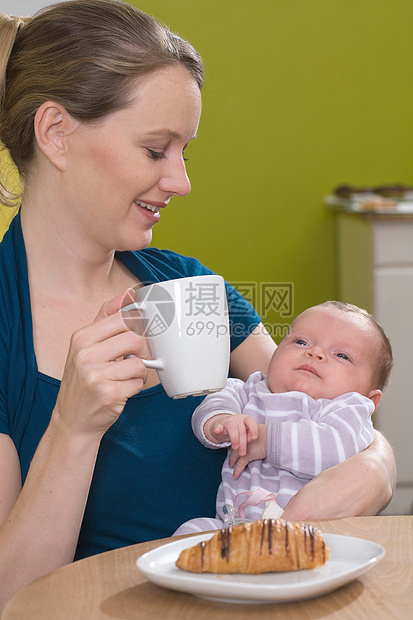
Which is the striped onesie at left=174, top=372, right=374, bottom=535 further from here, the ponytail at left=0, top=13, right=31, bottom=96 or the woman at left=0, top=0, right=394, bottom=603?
the ponytail at left=0, top=13, right=31, bottom=96

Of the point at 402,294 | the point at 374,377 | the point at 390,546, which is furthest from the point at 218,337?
the point at 402,294

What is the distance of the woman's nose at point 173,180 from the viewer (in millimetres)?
1175

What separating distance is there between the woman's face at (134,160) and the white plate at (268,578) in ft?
1.93

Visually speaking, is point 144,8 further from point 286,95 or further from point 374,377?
point 374,377

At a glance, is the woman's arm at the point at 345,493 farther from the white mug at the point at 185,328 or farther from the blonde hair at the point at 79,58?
the blonde hair at the point at 79,58

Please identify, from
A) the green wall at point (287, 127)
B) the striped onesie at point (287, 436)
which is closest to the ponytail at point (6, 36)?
the striped onesie at point (287, 436)

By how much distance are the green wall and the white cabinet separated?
23.8 inches

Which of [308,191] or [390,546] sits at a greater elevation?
[308,191]

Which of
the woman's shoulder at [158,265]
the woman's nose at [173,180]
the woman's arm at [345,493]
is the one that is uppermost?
the woman's nose at [173,180]

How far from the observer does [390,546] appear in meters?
0.79

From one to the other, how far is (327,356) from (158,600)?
770 mm

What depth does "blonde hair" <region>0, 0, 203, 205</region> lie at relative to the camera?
1150 millimetres

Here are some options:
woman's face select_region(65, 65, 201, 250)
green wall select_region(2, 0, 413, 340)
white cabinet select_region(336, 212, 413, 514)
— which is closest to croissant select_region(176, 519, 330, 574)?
woman's face select_region(65, 65, 201, 250)

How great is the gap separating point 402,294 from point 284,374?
5.57 feet
